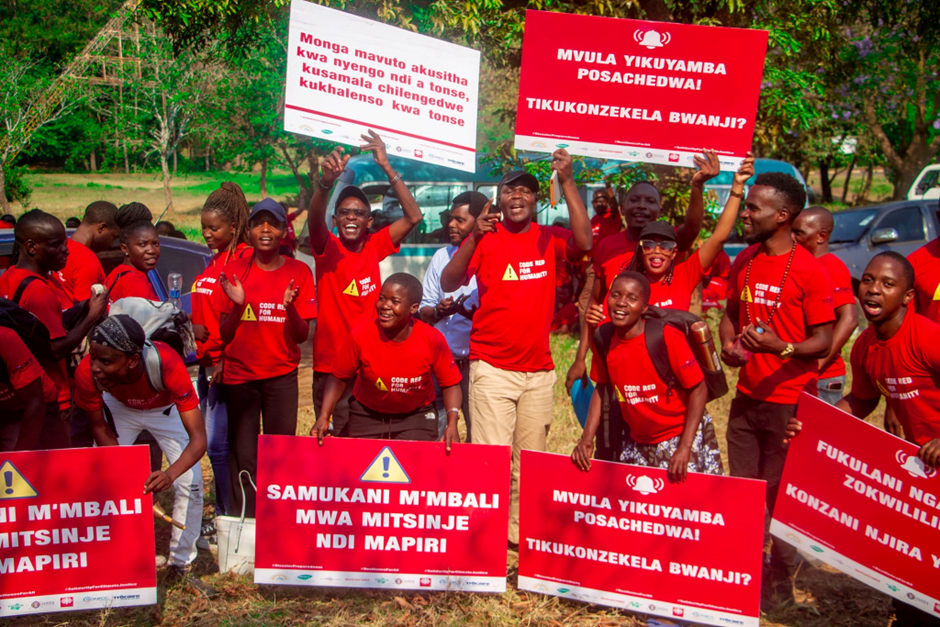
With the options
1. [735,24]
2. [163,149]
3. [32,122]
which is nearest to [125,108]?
[163,149]

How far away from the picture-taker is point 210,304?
195 inches

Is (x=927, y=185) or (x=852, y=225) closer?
(x=852, y=225)

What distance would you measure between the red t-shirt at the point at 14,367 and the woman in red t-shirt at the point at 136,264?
3.70 ft

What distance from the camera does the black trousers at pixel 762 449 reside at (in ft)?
14.4

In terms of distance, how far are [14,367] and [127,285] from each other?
1277mm

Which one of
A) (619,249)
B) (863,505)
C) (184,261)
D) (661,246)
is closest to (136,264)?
(184,261)

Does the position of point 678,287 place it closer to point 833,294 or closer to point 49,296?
point 833,294

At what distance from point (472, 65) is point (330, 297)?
166cm

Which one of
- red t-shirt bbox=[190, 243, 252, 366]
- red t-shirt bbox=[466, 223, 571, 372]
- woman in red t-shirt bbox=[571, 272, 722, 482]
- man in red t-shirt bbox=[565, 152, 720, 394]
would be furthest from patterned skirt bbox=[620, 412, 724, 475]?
red t-shirt bbox=[190, 243, 252, 366]

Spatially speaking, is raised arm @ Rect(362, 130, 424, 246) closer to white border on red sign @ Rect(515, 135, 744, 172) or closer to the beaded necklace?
white border on red sign @ Rect(515, 135, 744, 172)

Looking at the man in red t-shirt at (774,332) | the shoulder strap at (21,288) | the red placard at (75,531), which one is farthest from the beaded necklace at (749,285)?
the shoulder strap at (21,288)

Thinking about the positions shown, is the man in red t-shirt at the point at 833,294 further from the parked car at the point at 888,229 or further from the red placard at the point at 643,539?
the parked car at the point at 888,229

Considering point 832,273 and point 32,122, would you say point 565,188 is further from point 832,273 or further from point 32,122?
point 32,122

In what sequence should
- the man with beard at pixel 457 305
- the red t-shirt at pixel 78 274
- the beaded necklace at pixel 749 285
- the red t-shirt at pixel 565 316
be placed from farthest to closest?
the red t-shirt at pixel 565 316 < the man with beard at pixel 457 305 < the red t-shirt at pixel 78 274 < the beaded necklace at pixel 749 285
